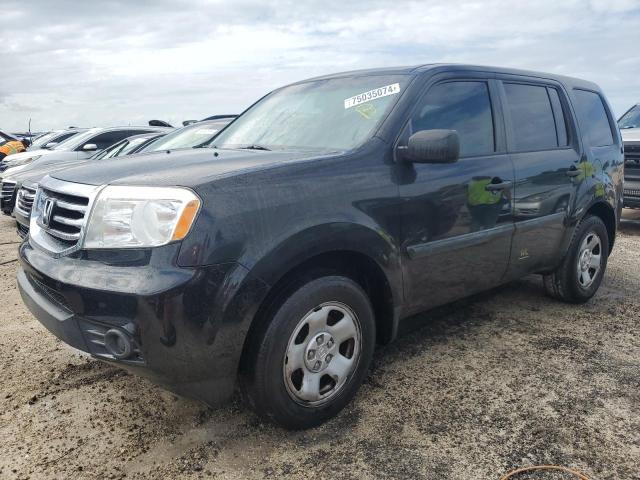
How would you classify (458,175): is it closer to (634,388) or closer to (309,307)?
(309,307)

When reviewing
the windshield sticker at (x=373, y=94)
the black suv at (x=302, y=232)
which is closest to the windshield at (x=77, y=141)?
the black suv at (x=302, y=232)

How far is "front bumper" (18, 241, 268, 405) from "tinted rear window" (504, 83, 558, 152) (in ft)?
7.81

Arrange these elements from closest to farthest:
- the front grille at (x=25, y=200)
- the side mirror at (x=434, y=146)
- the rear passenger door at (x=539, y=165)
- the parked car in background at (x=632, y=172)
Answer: the side mirror at (x=434, y=146), the rear passenger door at (x=539, y=165), the front grille at (x=25, y=200), the parked car in background at (x=632, y=172)

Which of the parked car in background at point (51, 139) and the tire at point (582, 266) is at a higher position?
the parked car in background at point (51, 139)

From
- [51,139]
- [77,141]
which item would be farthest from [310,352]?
[51,139]

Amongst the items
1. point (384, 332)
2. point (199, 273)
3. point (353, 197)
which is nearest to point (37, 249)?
point (199, 273)

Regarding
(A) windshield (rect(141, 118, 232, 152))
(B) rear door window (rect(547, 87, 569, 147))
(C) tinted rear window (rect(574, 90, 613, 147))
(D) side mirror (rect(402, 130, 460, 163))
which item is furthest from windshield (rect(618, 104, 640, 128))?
(D) side mirror (rect(402, 130, 460, 163))

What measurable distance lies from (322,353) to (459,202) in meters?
1.22

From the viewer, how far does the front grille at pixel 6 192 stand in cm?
818

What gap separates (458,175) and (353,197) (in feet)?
2.71

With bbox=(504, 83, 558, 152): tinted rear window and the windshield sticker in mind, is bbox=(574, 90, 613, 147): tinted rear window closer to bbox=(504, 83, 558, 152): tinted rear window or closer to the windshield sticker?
bbox=(504, 83, 558, 152): tinted rear window

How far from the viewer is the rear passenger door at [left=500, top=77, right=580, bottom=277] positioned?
11.9 ft

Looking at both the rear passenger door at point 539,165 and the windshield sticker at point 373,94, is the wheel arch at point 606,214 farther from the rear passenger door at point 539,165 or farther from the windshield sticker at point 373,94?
the windshield sticker at point 373,94

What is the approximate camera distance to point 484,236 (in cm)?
335
